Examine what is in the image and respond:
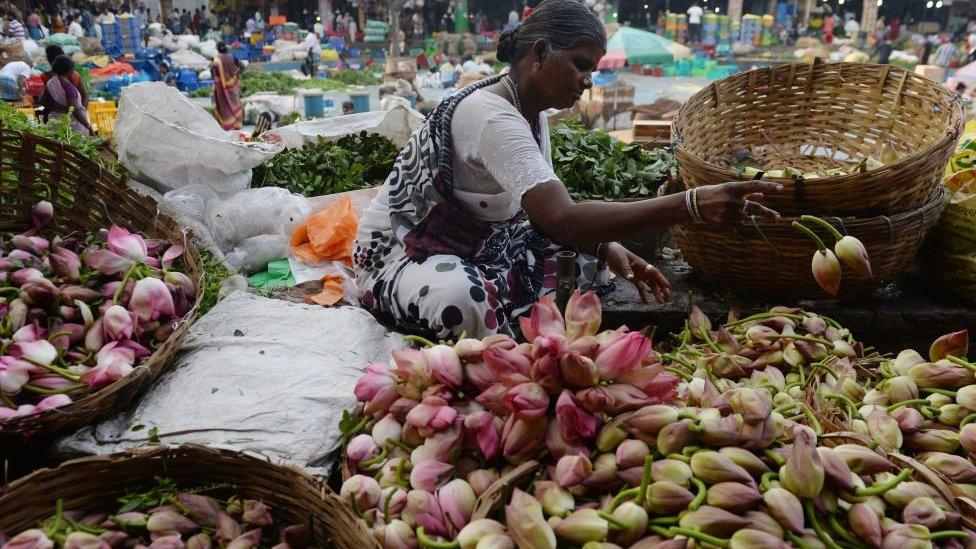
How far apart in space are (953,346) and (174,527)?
163cm

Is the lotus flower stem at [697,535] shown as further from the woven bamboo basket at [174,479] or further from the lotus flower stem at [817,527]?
the woven bamboo basket at [174,479]

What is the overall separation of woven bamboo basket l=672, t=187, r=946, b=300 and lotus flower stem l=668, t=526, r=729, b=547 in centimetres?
142

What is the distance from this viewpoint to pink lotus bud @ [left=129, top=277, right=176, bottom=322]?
5.82ft

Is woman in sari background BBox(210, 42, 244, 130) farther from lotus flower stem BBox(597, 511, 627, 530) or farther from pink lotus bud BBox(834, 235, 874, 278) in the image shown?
lotus flower stem BBox(597, 511, 627, 530)

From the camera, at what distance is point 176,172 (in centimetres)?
305

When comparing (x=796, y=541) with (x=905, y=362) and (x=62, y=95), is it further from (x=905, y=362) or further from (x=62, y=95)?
(x=62, y=95)

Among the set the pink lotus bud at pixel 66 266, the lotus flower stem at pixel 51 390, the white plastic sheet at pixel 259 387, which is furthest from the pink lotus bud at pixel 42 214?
the lotus flower stem at pixel 51 390

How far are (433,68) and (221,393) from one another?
17.6m

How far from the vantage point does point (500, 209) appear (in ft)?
7.09

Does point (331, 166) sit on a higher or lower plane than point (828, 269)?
lower

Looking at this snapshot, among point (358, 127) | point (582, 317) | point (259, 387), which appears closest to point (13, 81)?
point (358, 127)

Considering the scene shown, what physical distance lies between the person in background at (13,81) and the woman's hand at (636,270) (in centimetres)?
905

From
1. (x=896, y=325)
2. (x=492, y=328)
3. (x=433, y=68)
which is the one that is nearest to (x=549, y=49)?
(x=492, y=328)

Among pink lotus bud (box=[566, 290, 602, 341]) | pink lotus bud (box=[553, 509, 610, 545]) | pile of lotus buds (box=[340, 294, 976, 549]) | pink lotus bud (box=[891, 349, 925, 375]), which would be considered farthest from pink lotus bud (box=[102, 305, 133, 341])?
pink lotus bud (box=[891, 349, 925, 375])
